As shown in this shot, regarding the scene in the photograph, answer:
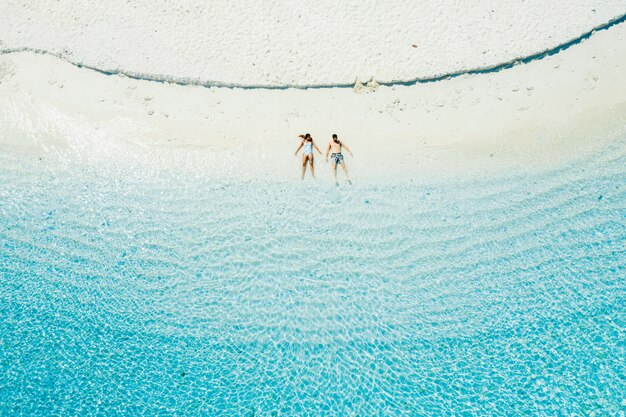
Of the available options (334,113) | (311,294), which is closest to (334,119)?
(334,113)

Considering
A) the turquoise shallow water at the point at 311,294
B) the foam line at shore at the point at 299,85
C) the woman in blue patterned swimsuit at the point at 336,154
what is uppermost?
the foam line at shore at the point at 299,85

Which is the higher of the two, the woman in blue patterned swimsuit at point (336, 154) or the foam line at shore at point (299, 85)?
the foam line at shore at point (299, 85)

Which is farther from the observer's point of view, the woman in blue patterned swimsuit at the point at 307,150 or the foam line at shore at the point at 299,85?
the foam line at shore at the point at 299,85

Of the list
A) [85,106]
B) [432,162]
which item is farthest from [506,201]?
[85,106]

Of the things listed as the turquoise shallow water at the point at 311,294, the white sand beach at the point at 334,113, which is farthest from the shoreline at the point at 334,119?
the turquoise shallow water at the point at 311,294

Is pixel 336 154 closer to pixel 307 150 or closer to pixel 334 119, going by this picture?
pixel 307 150

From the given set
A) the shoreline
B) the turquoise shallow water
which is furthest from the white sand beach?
the turquoise shallow water

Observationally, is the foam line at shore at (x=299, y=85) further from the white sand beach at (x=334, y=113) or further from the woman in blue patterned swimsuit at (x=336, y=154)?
the woman in blue patterned swimsuit at (x=336, y=154)
